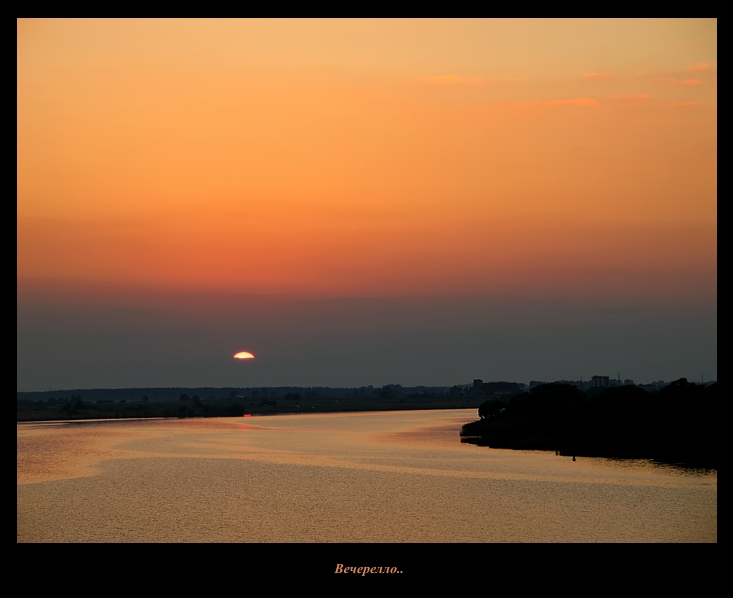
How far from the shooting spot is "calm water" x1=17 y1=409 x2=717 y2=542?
3500 centimetres

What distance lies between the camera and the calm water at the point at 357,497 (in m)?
35.0

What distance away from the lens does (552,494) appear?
1686 inches

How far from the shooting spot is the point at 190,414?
155500 millimetres

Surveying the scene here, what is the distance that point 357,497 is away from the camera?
144ft

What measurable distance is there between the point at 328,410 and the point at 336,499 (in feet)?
442
